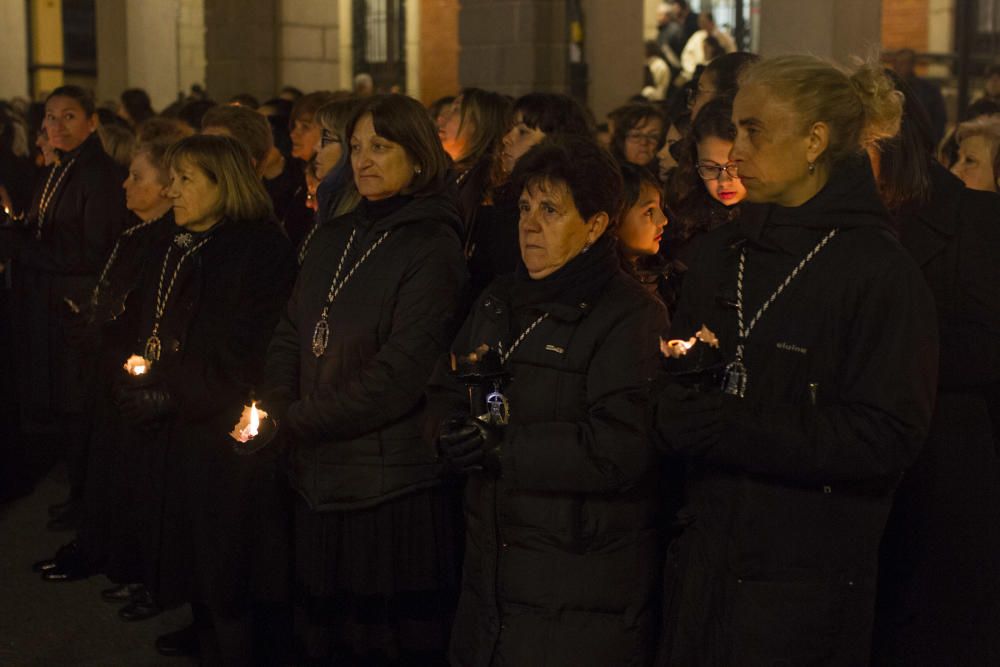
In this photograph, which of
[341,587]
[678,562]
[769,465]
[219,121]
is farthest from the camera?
[219,121]

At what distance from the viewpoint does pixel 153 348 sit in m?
5.58

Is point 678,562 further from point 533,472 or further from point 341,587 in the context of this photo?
point 341,587

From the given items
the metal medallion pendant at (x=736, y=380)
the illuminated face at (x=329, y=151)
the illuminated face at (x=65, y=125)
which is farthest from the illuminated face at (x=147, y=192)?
the metal medallion pendant at (x=736, y=380)

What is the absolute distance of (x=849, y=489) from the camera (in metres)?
3.44

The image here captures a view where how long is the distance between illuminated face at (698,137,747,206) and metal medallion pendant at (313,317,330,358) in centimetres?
138

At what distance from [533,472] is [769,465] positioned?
82 centimetres

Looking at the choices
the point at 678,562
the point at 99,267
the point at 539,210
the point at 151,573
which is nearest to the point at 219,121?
the point at 99,267

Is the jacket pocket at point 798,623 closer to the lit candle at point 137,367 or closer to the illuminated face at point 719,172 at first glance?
the illuminated face at point 719,172

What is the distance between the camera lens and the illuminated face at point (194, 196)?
5.64 meters

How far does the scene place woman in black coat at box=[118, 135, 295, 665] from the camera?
539 cm

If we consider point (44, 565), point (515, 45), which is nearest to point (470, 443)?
point (44, 565)

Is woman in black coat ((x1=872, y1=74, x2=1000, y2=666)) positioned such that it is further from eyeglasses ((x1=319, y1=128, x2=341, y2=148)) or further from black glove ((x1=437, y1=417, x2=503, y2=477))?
eyeglasses ((x1=319, y1=128, x2=341, y2=148))

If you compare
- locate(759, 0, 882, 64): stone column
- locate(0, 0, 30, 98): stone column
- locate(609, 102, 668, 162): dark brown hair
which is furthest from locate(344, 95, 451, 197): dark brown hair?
locate(0, 0, 30, 98): stone column

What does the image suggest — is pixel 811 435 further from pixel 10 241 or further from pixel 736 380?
pixel 10 241
